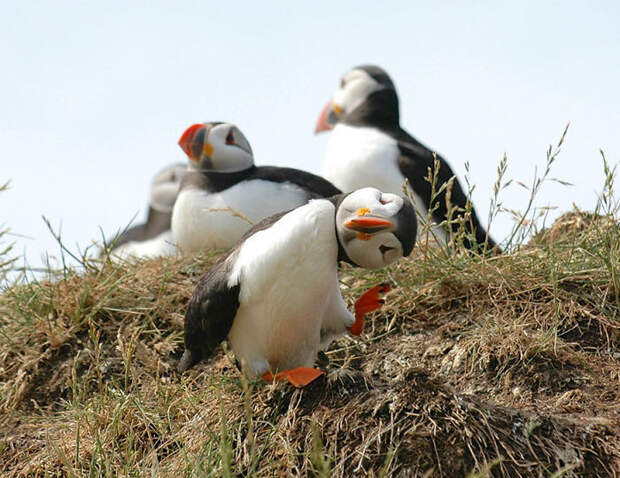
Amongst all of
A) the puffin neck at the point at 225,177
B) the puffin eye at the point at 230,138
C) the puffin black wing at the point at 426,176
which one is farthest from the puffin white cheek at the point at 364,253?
the puffin black wing at the point at 426,176

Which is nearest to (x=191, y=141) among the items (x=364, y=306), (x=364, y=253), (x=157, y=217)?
(x=364, y=306)

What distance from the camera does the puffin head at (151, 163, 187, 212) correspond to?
10641 mm

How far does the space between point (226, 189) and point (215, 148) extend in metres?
0.29

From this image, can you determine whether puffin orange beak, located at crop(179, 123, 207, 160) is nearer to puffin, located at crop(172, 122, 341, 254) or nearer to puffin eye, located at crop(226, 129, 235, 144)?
puffin, located at crop(172, 122, 341, 254)

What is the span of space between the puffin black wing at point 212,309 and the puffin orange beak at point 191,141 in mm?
2442

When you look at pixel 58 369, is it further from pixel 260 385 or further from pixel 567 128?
pixel 567 128

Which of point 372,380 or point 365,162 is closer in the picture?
point 372,380

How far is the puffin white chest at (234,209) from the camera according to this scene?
5832 millimetres

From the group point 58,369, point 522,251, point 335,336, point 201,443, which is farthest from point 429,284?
point 58,369

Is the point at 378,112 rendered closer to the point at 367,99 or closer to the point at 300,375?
the point at 367,99

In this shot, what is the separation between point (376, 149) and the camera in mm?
7012

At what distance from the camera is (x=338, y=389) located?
11.1 ft

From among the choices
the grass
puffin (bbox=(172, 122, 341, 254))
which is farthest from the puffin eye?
the grass

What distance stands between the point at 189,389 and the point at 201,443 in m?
0.71
